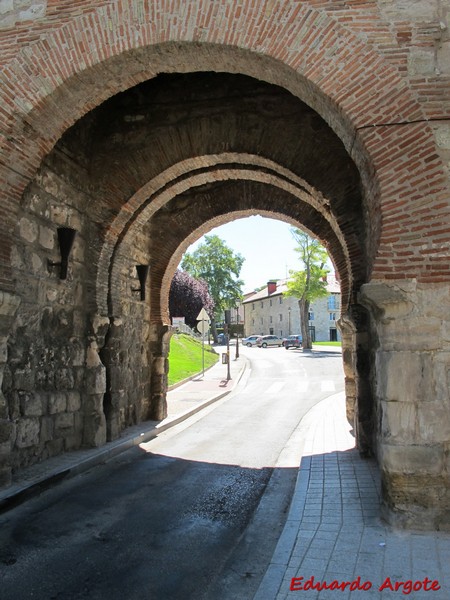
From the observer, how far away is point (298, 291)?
39312 mm

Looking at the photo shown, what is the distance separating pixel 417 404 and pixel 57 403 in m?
4.60

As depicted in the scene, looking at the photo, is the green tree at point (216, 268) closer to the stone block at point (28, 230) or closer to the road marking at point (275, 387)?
the road marking at point (275, 387)

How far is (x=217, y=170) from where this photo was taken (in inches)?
306

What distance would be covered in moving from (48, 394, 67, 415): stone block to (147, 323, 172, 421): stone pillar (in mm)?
3001

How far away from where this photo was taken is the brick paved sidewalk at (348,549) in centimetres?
294

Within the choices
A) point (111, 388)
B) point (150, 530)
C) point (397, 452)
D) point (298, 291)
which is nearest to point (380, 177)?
point (397, 452)

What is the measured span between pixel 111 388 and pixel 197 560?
433cm

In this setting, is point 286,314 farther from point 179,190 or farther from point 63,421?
point 63,421

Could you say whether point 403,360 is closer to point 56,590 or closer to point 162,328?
point 56,590

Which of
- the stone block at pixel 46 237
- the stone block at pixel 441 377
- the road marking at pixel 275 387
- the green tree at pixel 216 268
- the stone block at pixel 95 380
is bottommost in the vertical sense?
the road marking at pixel 275 387

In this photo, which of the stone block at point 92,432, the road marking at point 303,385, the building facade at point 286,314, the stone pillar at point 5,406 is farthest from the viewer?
the building facade at point 286,314

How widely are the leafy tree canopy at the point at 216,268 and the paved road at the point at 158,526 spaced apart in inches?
1907

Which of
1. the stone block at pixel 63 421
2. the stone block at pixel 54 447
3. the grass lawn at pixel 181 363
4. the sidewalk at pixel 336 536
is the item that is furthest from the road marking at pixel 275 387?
the stone block at pixel 54 447

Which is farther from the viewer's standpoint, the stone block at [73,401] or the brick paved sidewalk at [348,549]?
the stone block at [73,401]
